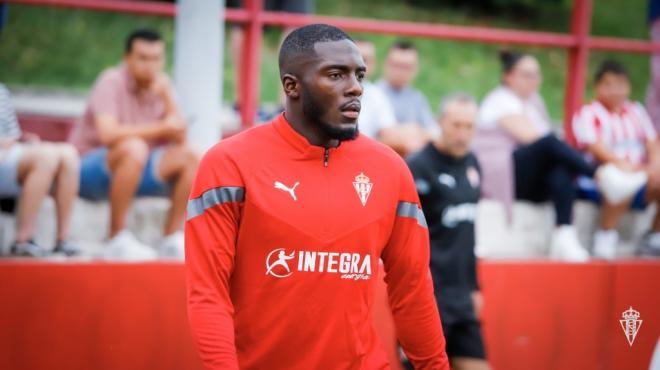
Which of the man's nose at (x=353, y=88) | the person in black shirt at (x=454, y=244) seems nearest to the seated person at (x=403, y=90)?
the person in black shirt at (x=454, y=244)

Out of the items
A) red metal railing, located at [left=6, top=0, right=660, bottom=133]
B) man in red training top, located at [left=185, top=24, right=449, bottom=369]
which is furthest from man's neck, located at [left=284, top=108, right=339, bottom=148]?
red metal railing, located at [left=6, top=0, right=660, bottom=133]

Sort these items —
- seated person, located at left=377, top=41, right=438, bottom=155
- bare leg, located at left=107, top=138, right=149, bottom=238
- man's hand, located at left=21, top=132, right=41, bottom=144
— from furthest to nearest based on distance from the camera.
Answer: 1. seated person, located at left=377, top=41, right=438, bottom=155
2. man's hand, located at left=21, top=132, right=41, bottom=144
3. bare leg, located at left=107, top=138, right=149, bottom=238

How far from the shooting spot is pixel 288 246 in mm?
3299

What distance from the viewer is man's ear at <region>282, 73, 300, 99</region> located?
133 inches

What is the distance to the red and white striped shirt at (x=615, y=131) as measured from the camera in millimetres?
7980

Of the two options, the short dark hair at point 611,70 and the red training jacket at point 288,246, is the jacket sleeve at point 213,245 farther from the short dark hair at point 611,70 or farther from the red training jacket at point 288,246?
the short dark hair at point 611,70

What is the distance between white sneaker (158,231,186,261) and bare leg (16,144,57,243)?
0.88 metres

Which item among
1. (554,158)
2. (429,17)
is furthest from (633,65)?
(554,158)

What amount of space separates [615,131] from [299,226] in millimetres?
5406

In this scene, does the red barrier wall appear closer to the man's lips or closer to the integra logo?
the integra logo

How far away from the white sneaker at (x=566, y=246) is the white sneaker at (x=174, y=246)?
9.71 ft

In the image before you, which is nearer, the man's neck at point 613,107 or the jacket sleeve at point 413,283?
the jacket sleeve at point 413,283

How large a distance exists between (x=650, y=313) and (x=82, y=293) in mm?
3194

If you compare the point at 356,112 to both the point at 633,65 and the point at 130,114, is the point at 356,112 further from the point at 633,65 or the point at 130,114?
the point at 633,65
